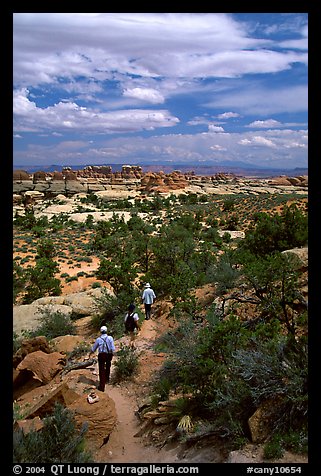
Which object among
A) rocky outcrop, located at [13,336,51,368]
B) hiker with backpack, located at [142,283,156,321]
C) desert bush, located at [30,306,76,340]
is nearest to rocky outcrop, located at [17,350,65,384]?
rocky outcrop, located at [13,336,51,368]

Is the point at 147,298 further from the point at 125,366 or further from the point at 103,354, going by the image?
the point at 103,354

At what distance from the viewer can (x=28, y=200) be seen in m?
52.5

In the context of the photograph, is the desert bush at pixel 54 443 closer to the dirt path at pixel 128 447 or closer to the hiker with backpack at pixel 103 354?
the dirt path at pixel 128 447

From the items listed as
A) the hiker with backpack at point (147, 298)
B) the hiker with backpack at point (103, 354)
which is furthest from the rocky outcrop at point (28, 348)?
the hiker with backpack at point (147, 298)

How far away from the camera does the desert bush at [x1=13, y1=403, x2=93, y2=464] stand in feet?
13.0

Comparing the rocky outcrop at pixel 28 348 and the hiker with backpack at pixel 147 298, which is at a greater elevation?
the hiker with backpack at pixel 147 298

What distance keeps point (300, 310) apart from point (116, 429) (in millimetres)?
3605

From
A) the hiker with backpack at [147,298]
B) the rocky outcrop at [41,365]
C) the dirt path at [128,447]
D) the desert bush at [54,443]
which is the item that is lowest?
the dirt path at [128,447]

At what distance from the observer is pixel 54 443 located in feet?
13.9

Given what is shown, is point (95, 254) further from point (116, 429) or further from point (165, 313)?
point (116, 429)

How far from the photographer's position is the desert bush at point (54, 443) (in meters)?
3.95

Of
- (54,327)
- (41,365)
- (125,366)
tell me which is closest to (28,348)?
(41,365)
